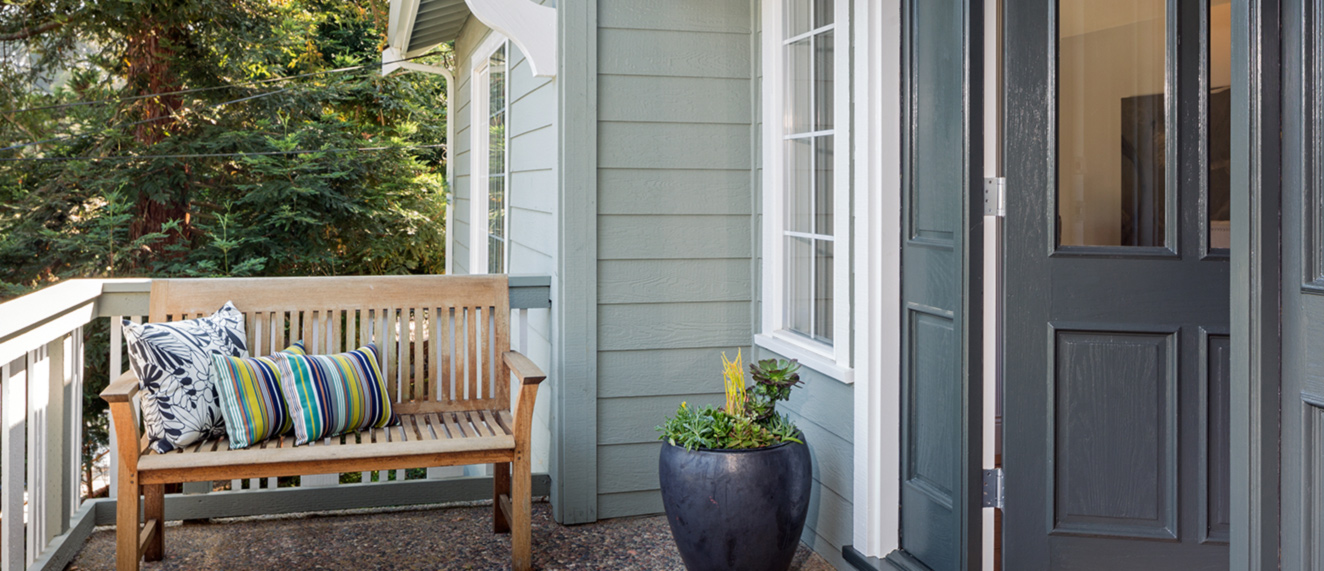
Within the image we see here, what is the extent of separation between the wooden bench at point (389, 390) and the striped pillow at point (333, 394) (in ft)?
0.16

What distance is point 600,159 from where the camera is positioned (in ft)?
11.2

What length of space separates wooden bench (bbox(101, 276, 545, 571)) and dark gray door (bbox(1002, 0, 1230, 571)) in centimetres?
141

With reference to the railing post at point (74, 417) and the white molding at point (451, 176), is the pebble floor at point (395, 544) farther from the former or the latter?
the white molding at point (451, 176)

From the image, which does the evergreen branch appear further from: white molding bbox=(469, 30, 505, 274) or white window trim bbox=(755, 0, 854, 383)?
white window trim bbox=(755, 0, 854, 383)

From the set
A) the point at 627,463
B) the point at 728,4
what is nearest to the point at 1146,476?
the point at 627,463

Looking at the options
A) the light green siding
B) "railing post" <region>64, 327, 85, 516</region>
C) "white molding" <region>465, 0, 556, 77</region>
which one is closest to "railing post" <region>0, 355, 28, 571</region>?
"railing post" <region>64, 327, 85, 516</region>

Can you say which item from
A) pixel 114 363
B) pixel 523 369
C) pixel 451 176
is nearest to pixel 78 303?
pixel 114 363

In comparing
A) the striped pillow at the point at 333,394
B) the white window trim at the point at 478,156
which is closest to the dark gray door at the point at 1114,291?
the striped pillow at the point at 333,394

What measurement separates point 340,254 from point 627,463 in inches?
271

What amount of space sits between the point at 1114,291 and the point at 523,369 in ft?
5.49

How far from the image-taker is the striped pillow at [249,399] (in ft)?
9.36

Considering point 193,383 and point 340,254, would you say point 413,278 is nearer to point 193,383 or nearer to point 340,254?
point 193,383

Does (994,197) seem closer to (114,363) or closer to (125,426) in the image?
(125,426)

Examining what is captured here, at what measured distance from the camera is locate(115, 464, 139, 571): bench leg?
8.71ft
